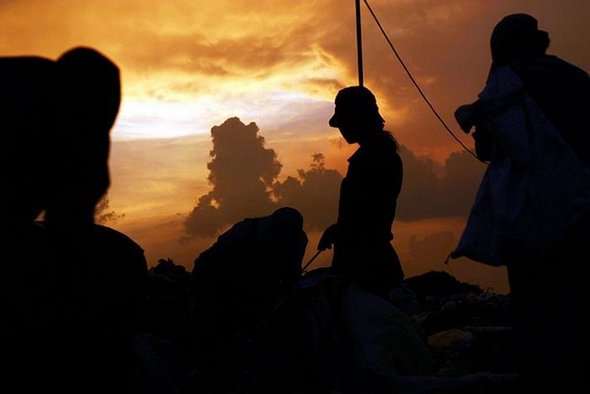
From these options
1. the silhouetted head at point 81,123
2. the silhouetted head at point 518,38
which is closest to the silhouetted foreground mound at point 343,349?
the silhouetted head at point 518,38

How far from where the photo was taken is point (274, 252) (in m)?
7.74

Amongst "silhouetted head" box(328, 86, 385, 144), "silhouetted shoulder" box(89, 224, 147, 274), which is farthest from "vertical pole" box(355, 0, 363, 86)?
"silhouetted shoulder" box(89, 224, 147, 274)

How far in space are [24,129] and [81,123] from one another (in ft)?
0.50

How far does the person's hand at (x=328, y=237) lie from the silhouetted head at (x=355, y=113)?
1.73 feet

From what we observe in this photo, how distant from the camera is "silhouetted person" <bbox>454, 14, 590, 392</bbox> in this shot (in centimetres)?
394

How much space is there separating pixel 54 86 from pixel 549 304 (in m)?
2.73

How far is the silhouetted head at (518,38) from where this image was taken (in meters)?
4.34

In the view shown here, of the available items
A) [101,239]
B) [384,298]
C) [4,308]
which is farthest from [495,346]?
[4,308]

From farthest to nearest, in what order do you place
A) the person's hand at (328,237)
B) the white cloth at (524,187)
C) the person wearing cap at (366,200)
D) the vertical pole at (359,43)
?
the vertical pole at (359,43)
the person's hand at (328,237)
the person wearing cap at (366,200)
the white cloth at (524,187)

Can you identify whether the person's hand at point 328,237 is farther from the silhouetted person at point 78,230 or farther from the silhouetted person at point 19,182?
the silhouetted person at point 19,182

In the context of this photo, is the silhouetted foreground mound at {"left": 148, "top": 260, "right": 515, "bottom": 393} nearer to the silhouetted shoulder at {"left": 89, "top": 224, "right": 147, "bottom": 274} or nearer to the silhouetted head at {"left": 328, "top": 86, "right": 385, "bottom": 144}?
the silhouetted head at {"left": 328, "top": 86, "right": 385, "bottom": 144}

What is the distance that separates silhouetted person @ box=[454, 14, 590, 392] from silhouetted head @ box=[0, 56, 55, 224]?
2394 millimetres

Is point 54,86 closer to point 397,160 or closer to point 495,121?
point 495,121

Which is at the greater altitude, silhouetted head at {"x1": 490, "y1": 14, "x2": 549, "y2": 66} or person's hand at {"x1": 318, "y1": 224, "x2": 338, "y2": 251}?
silhouetted head at {"x1": 490, "y1": 14, "x2": 549, "y2": 66}
